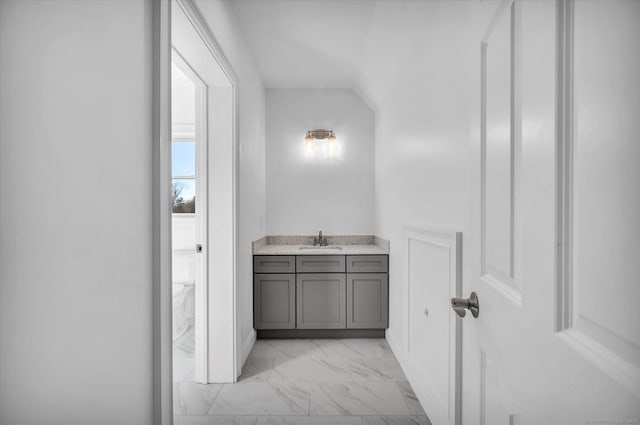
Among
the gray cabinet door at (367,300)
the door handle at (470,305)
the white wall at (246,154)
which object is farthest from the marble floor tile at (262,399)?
the door handle at (470,305)

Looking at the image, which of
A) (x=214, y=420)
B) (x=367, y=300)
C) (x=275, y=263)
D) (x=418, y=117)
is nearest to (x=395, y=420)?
(x=214, y=420)

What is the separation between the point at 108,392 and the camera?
979mm

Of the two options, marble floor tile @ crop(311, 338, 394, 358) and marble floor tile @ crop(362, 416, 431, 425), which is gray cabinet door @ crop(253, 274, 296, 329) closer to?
marble floor tile @ crop(311, 338, 394, 358)

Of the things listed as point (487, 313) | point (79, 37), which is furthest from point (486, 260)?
point (79, 37)

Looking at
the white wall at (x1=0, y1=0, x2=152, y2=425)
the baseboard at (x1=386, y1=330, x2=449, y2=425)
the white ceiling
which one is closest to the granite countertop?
the baseboard at (x1=386, y1=330, x2=449, y2=425)

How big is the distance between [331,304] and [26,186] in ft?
9.37

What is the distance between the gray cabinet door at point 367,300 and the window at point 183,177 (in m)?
1.94

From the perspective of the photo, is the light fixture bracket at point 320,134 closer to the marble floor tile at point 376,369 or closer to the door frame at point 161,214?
the marble floor tile at point 376,369

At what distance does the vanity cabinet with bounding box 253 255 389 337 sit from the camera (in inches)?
130

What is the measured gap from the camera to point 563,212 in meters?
0.50

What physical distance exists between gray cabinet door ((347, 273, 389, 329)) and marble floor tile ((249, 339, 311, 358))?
48cm

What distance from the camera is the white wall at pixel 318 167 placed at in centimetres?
394

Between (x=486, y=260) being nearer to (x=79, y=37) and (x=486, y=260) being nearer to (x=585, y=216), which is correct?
(x=585, y=216)

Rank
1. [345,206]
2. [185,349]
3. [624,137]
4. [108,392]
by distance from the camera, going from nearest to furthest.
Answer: [624,137], [108,392], [185,349], [345,206]
